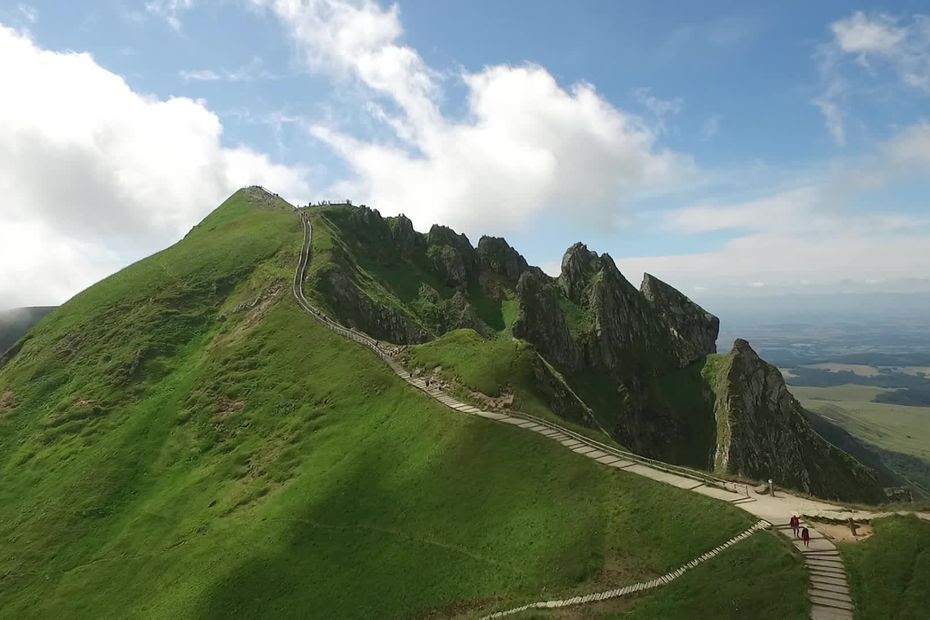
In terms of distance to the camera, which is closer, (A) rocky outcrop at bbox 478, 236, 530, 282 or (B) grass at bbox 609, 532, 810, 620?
(B) grass at bbox 609, 532, 810, 620

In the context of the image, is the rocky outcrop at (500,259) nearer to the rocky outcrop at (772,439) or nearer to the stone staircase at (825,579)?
the rocky outcrop at (772,439)

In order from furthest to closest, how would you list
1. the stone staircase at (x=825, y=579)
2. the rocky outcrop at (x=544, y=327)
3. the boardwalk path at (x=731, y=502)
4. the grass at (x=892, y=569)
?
1. the rocky outcrop at (x=544, y=327)
2. the boardwalk path at (x=731, y=502)
3. the stone staircase at (x=825, y=579)
4. the grass at (x=892, y=569)

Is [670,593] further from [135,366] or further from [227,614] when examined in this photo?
[135,366]

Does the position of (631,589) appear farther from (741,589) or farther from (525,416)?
(525,416)

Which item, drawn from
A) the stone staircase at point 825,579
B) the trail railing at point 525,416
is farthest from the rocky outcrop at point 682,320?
the stone staircase at point 825,579

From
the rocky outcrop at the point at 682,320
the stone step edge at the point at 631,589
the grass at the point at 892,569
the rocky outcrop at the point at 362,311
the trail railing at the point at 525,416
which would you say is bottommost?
the stone step edge at the point at 631,589

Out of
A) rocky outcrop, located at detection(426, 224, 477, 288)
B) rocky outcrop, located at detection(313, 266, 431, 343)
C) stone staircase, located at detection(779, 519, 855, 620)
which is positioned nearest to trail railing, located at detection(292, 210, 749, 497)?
rocky outcrop, located at detection(313, 266, 431, 343)

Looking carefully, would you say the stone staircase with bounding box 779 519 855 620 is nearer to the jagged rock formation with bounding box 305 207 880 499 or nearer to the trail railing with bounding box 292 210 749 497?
the trail railing with bounding box 292 210 749 497
